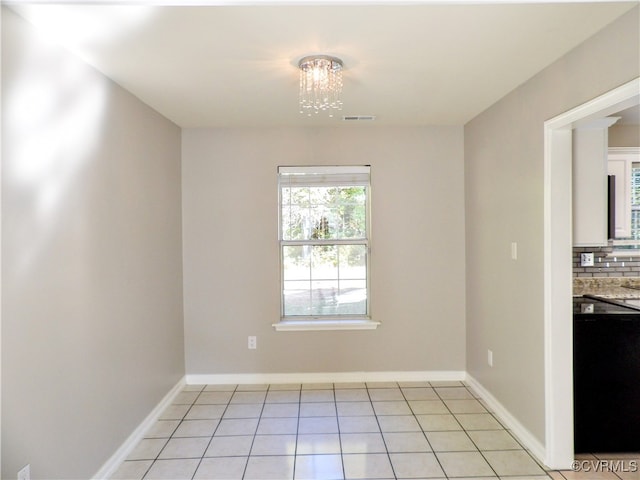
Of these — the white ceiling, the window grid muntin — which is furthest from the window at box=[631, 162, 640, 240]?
the window grid muntin

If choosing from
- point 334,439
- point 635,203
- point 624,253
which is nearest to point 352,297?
point 334,439

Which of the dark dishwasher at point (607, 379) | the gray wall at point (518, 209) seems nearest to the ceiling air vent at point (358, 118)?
the gray wall at point (518, 209)

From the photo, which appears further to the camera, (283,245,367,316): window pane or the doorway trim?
(283,245,367,316): window pane

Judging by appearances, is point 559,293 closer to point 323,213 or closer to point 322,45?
point 322,45

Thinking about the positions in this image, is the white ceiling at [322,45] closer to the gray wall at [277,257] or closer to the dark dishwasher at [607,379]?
the gray wall at [277,257]

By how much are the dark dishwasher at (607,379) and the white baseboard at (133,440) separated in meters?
2.80

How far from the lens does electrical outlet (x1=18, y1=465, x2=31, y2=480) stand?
69.5 inches

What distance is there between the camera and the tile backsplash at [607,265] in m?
3.57

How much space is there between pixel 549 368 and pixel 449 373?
1.56m

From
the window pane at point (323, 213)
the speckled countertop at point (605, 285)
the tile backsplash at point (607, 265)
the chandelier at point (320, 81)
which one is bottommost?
the speckled countertop at point (605, 285)

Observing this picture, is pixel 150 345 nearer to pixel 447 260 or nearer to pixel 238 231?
pixel 238 231

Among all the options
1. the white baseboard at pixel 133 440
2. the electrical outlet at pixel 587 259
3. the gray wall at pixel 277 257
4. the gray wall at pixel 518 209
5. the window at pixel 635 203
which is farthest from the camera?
the gray wall at pixel 277 257

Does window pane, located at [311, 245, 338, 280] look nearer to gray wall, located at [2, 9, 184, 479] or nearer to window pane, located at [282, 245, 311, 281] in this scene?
window pane, located at [282, 245, 311, 281]

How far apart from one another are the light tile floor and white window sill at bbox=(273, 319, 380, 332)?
0.52m
